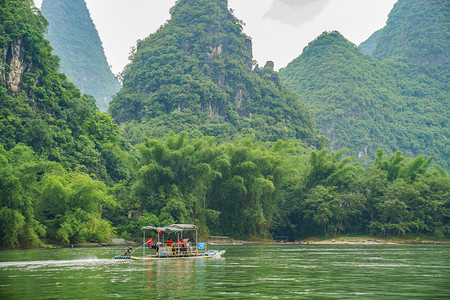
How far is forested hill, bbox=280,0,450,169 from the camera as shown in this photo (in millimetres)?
124562

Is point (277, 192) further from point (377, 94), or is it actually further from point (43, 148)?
point (377, 94)

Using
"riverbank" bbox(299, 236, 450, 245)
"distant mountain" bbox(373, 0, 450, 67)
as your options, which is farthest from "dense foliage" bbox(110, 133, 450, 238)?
"distant mountain" bbox(373, 0, 450, 67)

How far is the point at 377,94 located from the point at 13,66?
103847 mm

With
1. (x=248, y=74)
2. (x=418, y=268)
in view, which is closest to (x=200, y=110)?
(x=248, y=74)

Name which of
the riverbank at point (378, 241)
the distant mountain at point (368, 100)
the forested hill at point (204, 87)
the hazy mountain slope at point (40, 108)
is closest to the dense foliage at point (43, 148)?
the hazy mountain slope at point (40, 108)

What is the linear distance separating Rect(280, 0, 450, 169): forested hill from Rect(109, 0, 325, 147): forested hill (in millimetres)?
23452

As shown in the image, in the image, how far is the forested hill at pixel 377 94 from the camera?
4904 inches

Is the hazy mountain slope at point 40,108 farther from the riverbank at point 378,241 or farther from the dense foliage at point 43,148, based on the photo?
the riverbank at point 378,241

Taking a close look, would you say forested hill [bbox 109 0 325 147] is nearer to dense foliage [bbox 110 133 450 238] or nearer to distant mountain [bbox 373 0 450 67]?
dense foliage [bbox 110 133 450 238]

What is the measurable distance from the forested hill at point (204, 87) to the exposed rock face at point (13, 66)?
26.7 metres

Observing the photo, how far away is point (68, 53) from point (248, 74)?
375 ft

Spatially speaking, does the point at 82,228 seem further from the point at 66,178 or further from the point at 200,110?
the point at 200,110

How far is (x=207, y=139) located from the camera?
54.3m

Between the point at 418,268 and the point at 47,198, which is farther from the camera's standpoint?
the point at 47,198
